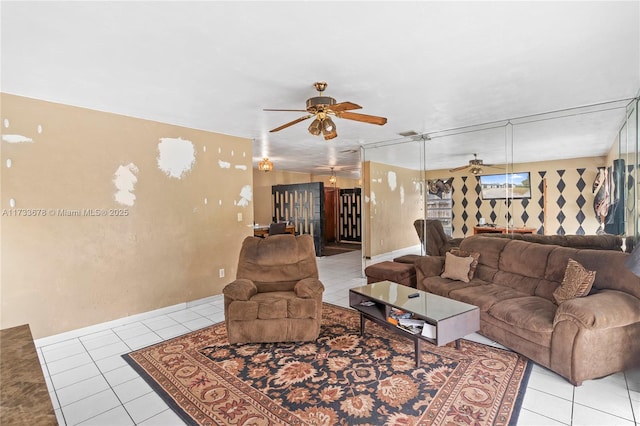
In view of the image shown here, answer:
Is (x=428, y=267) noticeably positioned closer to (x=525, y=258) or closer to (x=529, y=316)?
(x=525, y=258)

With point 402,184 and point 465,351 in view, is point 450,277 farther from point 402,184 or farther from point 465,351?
point 402,184

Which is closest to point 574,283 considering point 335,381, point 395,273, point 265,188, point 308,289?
point 395,273

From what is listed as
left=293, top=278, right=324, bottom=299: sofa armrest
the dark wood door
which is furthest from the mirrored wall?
the dark wood door

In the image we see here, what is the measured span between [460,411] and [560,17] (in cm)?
255

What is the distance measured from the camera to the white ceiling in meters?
1.82

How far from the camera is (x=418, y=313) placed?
8.25 feet

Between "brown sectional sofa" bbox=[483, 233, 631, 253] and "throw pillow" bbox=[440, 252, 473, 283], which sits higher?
"brown sectional sofa" bbox=[483, 233, 631, 253]

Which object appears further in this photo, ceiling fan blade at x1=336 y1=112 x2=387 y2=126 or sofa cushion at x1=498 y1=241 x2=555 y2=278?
sofa cushion at x1=498 y1=241 x2=555 y2=278

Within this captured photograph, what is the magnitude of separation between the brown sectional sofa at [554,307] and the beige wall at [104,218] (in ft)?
10.6

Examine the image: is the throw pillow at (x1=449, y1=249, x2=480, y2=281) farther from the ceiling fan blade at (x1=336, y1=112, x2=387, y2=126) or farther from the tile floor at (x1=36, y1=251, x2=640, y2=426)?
the ceiling fan blade at (x1=336, y1=112, x2=387, y2=126)

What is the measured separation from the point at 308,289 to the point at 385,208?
391 cm

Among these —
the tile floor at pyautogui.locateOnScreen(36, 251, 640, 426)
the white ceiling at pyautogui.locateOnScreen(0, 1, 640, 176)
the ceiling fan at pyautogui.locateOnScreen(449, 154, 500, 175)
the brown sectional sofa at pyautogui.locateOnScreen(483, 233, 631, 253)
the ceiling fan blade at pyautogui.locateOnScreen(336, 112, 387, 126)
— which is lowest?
the tile floor at pyautogui.locateOnScreen(36, 251, 640, 426)

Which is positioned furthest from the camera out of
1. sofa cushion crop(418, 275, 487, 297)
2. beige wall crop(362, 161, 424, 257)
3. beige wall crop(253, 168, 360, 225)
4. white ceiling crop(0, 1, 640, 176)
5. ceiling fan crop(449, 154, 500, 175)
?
beige wall crop(253, 168, 360, 225)

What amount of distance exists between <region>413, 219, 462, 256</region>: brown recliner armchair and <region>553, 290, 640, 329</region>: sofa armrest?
101 inches
